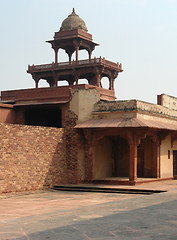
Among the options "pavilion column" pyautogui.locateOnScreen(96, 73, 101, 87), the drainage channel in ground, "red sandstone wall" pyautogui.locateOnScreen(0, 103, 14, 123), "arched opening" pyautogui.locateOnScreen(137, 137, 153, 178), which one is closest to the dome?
"pavilion column" pyautogui.locateOnScreen(96, 73, 101, 87)

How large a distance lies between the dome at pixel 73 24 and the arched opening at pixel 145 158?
41.2ft

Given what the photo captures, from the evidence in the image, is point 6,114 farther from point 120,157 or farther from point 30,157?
point 120,157

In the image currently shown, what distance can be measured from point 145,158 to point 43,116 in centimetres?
653

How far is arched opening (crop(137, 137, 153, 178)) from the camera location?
2048 cm

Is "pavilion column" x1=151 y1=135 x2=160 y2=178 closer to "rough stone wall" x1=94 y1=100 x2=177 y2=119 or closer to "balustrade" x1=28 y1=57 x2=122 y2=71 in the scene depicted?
"rough stone wall" x1=94 y1=100 x2=177 y2=119

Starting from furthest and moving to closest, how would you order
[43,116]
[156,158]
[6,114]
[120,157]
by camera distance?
[43,116]
[6,114]
[120,157]
[156,158]

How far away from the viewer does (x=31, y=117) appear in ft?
74.4

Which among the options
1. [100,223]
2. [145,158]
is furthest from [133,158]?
[100,223]

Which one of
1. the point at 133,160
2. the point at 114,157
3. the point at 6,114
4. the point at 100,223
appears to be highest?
the point at 6,114

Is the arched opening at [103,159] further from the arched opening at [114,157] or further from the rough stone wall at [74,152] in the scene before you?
the rough stone wall at [74,152]

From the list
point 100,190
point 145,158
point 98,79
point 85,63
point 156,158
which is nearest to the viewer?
point 100,190

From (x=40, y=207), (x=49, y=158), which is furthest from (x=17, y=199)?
(x=49, y=158)

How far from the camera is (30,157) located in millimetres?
15984

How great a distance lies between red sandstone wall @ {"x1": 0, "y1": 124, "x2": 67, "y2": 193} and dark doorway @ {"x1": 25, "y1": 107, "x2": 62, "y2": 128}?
4579mm
